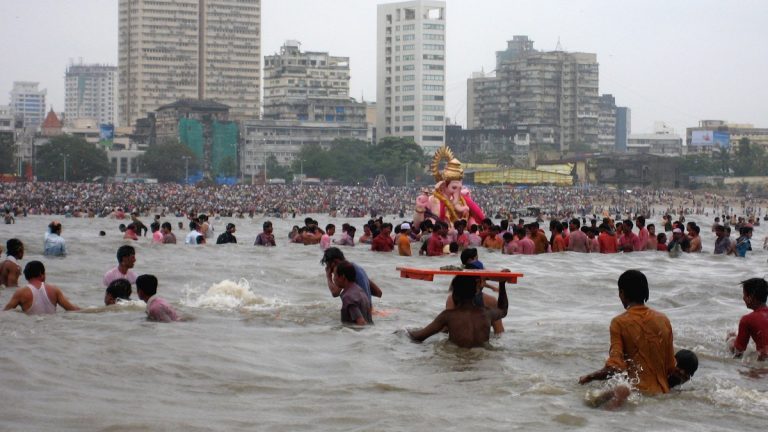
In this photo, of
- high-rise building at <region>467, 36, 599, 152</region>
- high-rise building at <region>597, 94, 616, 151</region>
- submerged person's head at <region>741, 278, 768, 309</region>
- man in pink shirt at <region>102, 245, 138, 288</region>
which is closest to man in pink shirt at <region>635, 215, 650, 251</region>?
man in pink shirt at <region>102, 245, 138, 288</region>

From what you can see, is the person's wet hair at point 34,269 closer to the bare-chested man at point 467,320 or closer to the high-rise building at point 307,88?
the bare-chested man at point 467,320

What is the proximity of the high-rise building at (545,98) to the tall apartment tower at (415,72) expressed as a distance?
18.9 m

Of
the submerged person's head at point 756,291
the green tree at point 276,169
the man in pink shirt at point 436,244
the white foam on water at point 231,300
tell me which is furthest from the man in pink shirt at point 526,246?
the green tree at point 276,169

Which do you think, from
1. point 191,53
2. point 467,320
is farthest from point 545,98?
point 467,320

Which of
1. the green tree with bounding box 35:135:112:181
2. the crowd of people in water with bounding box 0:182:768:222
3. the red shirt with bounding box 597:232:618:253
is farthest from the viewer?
the green tree with bounding box 35:135:112:181

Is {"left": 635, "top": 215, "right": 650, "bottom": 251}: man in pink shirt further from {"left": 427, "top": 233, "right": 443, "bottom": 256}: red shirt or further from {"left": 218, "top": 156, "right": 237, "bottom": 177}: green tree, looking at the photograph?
{"left": 218, "top": 156, "right": 237, "bottom": 177}: green tree

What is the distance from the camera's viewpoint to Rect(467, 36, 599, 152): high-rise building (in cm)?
16262

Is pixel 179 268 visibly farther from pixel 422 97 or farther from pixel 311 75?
pixel 311 75

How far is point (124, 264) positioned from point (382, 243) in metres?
11.6

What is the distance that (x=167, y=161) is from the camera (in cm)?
11962

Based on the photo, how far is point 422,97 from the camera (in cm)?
13975

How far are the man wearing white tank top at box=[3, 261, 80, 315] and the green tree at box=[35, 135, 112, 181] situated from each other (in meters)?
99.6

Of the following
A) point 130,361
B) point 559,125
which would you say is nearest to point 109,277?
point 130,361

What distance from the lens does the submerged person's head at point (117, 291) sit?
12719 mm
